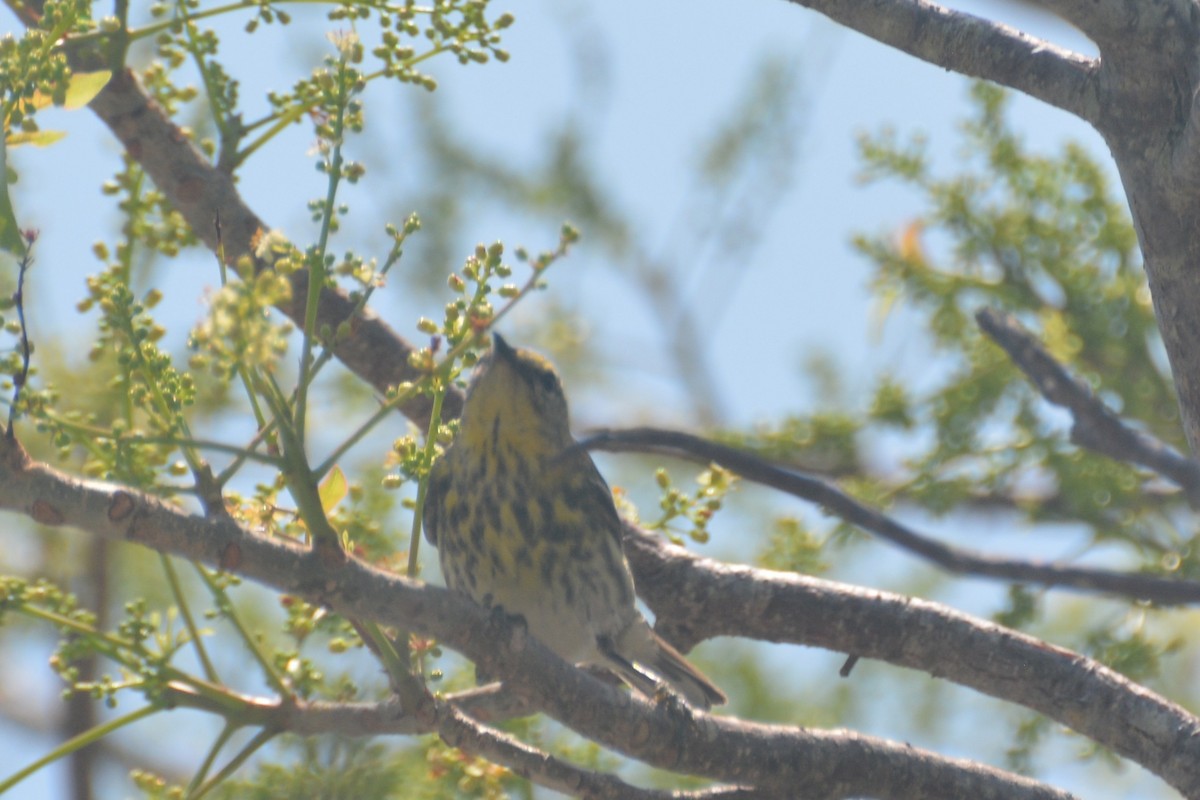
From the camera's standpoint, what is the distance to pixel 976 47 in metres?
2.32

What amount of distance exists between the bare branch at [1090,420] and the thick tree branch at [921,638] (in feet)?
3.16

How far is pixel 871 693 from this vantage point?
212 inches

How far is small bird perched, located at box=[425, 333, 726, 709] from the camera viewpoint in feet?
11.4

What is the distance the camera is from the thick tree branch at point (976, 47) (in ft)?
7.47

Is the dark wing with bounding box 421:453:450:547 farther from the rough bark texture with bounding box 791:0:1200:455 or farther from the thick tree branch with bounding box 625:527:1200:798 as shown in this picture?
the rough bark texture with bounding box 791:0:1200:455

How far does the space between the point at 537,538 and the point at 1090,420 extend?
1830 millimetres

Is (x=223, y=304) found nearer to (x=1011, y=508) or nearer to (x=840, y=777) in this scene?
(x=840, y=777)

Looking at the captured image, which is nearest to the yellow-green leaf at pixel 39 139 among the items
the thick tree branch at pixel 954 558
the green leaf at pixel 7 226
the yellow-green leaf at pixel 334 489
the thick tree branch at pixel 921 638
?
the green leaf at pixel 7 226

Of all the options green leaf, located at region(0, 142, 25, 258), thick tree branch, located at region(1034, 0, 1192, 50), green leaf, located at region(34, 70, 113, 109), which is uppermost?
thick tree branch, located at region(1034, 0, 1192, 50)

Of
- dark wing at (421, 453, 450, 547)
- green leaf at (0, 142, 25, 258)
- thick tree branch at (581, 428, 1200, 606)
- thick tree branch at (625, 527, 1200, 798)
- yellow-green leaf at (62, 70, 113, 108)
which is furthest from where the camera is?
dark wing at (421, 453, 450, 547)

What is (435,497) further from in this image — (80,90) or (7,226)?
(7,226)

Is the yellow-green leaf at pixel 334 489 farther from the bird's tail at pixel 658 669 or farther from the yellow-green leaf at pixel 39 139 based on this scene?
the bird's tail at pixel 658 669

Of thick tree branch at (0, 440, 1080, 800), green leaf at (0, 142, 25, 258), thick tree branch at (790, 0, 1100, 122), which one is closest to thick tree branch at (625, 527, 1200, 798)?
thick tree branch at (0, 440, 1080, 800)

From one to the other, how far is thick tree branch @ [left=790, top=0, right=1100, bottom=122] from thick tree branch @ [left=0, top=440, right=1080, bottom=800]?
1.14m
